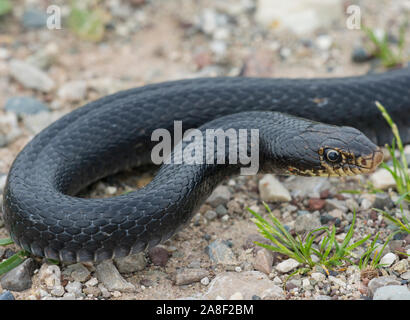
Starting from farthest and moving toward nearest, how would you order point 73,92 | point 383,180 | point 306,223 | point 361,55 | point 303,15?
point 303,15, point 361,55, point 73,92, point 383,180, point 306,223

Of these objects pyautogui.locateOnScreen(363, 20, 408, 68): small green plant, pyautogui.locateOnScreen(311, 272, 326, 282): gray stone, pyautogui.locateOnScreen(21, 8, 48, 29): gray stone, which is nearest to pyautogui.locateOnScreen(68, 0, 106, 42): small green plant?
pyautogui.locateOnScreen(21, 8, 48, 29): gray stone

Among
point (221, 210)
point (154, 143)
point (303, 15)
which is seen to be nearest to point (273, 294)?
point (221, 210)

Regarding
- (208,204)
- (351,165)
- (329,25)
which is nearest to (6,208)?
(208,204)

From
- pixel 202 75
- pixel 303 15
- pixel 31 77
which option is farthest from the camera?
pixel 303 15

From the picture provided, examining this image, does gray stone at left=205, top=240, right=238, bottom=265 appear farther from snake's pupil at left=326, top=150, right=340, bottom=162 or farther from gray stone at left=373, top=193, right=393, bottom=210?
gray stone at left=373, top=193, right=393, bottom=210

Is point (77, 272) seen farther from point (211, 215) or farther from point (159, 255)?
point (211, 215)
